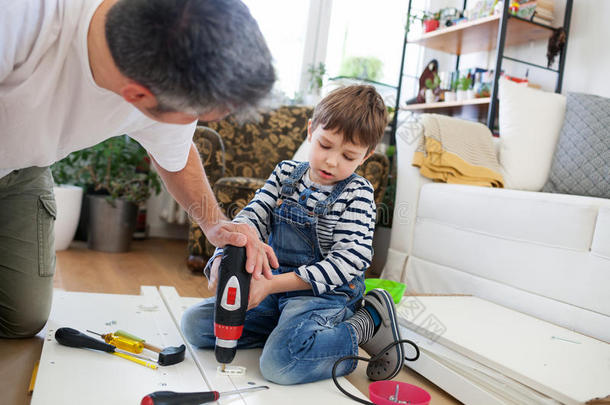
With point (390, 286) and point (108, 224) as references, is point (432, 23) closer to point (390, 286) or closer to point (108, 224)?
point (390, 286)

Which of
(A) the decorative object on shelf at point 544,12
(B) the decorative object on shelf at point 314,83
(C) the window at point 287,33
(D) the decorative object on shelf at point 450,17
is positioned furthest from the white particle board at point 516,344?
(C) the window at point 287,33

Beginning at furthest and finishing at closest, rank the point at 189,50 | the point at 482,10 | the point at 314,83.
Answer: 1. the point at 314,83
2. the point at 482,10
3. the point at 189,50

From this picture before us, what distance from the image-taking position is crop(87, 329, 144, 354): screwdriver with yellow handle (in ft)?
3.49

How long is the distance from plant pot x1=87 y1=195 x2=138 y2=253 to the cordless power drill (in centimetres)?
179

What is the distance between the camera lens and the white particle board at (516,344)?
104 cm

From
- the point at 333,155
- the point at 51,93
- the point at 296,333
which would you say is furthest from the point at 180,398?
the point at 333,155

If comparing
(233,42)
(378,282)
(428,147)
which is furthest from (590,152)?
(233,42)

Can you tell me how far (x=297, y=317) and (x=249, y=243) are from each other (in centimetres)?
24

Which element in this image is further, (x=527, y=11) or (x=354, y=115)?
(x=527, y=11)

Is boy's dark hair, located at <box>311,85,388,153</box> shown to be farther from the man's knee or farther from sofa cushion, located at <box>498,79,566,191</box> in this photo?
sofa cushion, located at <box>498,79,566,191</box>

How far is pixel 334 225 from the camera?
1239 millimetres

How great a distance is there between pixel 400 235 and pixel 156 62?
188 centimetres

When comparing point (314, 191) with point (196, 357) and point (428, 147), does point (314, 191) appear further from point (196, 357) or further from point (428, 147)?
point (428, 147)

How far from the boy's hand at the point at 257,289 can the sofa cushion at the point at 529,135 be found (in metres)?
1.58
